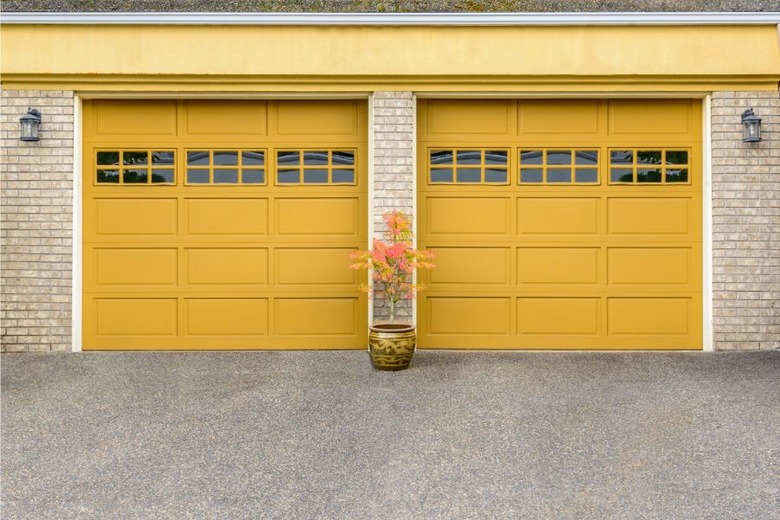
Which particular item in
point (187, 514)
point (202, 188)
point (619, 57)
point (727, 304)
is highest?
point (619, 57)

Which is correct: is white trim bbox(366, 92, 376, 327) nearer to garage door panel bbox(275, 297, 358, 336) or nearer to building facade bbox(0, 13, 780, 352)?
building facade bbox(0, 13, 780, 352)

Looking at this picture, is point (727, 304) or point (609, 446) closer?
point (609, 446)

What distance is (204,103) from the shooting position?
6.78 m

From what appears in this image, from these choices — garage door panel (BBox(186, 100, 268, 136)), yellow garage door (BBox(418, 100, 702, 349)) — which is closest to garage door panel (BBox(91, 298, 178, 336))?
garage door panel (BBox(186, 100, 268, 136))

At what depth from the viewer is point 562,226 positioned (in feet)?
22.2

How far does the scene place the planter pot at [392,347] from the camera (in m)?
5.86

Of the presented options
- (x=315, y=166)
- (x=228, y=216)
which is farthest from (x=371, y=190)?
(x=228, y=216)

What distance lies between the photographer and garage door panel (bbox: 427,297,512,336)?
6.78 metres

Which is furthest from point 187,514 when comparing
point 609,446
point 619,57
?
point 619,57

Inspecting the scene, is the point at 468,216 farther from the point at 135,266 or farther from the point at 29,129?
the point at 29,129

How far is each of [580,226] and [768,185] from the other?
77.4 inches

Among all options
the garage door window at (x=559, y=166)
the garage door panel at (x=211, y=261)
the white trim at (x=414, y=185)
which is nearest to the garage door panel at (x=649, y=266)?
the garage door window at (x=559, y=166)

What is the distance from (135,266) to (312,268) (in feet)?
6.35

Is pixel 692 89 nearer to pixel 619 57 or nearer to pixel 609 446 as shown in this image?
pixel 619 57
